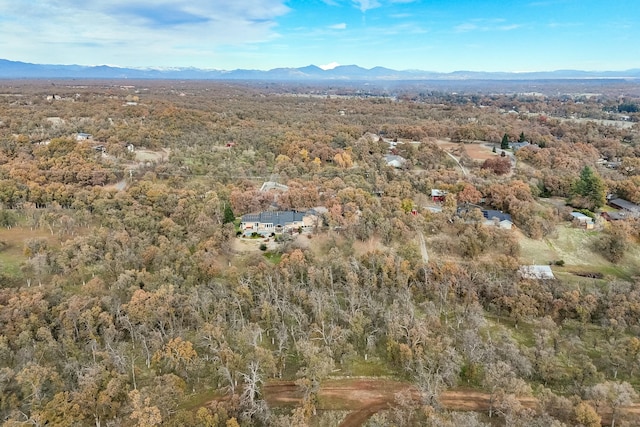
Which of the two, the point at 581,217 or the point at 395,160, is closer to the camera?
the point at 581,217

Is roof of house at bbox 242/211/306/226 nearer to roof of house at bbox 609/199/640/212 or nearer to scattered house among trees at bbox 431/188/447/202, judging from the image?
scattered house among trees at bbox 431/188/447/202

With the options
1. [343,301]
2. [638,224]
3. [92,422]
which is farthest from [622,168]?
[92,422]

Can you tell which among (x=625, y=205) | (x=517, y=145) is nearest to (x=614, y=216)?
(x=625, y=205)

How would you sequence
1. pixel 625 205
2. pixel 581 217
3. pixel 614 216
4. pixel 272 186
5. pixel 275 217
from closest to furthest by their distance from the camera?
1. pixel 275 217
2. pixel 581 217
3. pixel 614 216
4. pixel 625 205
5. pixel 272 186

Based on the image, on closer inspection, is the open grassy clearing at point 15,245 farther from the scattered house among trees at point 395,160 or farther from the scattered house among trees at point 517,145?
the scattered house among trees at point 517,145

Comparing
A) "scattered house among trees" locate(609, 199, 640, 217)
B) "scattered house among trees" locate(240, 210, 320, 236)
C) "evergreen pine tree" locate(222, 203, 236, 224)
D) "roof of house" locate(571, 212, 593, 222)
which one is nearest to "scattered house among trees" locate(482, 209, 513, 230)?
"roof of house" locate(571, 212, 593, 222)

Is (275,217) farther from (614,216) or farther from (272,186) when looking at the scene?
(614,216)

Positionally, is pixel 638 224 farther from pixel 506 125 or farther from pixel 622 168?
pixel 506 125

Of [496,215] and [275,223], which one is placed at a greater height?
[496,215]
